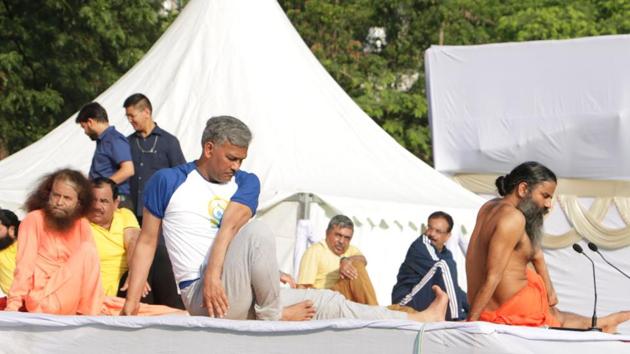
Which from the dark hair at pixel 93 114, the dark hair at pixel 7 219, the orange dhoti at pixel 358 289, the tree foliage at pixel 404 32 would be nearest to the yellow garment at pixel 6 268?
the dark hair at pixel 7 219

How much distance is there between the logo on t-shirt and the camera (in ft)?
21.9

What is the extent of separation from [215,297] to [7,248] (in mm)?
2790

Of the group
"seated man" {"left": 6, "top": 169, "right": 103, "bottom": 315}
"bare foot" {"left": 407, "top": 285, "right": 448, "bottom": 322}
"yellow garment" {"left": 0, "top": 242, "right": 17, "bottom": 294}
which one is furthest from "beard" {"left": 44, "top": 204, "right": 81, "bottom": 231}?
"yellow garment" {"left": 0, "top": 242, "right": 17, "bottom": 294}

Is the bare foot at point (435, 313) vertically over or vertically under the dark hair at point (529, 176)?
under

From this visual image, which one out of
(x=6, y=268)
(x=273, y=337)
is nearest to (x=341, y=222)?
(x=6, y=268)

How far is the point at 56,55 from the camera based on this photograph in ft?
71.4

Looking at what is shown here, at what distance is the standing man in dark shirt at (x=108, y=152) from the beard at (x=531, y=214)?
3.37 metres

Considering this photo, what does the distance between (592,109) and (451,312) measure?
646 cm

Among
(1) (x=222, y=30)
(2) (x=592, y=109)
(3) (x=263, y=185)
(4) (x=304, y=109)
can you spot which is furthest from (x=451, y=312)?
(2) (x=592, y=109)

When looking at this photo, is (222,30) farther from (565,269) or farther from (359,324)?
(359,324)

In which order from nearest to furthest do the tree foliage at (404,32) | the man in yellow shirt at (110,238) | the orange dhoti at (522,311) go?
the orange dhoti at (522,311), the man in yellow shirt at (110,238), the tree foliage at (404,32)

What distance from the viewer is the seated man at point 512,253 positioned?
23.0 feet

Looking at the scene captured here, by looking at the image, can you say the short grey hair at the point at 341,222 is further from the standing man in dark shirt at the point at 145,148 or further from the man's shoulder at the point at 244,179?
the man's shoulder at the point at 244,179

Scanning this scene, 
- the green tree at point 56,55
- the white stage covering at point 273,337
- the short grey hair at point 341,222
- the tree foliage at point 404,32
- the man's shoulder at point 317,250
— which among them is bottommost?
the white stage covering at point 273,337
